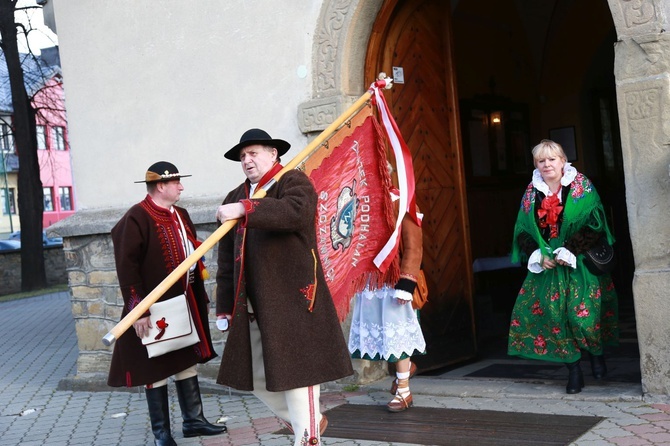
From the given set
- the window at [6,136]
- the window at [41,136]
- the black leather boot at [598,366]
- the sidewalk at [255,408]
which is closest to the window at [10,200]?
the window at [41,136]

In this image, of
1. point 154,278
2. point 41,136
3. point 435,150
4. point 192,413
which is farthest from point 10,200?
point 154,278

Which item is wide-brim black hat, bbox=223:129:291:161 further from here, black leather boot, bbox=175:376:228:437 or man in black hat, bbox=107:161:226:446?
black leather boot, bbox=175:376:228:437

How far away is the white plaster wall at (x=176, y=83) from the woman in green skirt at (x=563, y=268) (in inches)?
79.2

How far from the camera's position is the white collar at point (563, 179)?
599 cm

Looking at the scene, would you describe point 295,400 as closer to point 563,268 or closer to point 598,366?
point 563,268

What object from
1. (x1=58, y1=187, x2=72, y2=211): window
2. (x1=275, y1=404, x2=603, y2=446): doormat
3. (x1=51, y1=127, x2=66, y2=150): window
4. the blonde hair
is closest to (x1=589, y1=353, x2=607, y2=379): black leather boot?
(x1=275, y1=404, x2=603, y2=446): doormat

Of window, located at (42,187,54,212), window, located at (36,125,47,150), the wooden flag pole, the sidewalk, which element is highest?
window, located at (36,125,47,150)

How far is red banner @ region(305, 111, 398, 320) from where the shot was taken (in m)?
5.27

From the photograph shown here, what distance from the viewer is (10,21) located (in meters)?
20.3

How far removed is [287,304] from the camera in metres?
4.56

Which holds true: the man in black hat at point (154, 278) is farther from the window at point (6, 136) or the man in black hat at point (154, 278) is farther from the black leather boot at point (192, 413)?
the window at point (6, 136)

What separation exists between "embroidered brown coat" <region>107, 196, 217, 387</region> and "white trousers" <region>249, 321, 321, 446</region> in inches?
51.6

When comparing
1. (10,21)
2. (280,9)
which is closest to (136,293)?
(280,9)

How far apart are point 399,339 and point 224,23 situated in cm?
323
